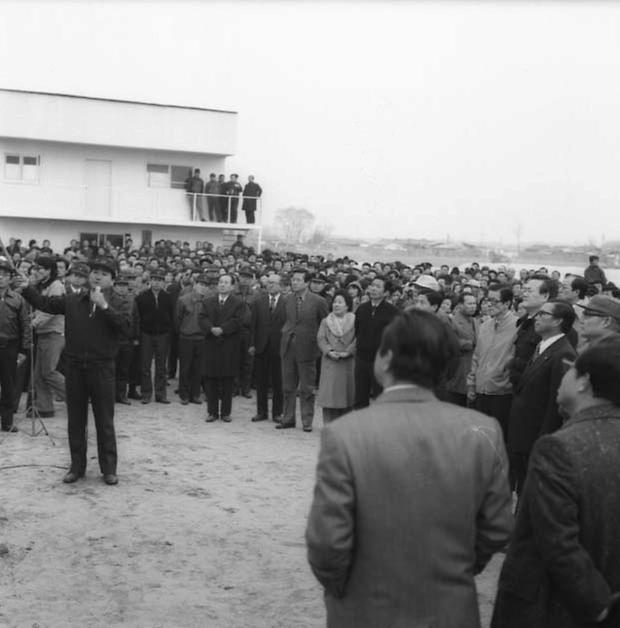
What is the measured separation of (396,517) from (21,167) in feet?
92.6

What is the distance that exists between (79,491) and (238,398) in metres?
5.59

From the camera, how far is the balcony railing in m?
27.9

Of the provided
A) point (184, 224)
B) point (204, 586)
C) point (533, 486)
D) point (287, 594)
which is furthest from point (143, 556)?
point (184, 224)

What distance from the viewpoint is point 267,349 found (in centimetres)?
1136

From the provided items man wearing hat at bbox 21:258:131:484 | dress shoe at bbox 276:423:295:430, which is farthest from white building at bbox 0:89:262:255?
man wearing hat at bbox 21:258:131:484

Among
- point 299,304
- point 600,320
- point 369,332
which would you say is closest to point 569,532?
point 600,320

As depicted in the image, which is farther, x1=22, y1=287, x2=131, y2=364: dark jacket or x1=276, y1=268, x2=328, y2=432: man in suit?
x1=276, y1=268, x2=328, y2=432: man in suit

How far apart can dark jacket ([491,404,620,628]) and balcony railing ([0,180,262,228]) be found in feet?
86.8

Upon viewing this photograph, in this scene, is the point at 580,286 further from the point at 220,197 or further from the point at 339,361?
the point at 220,197

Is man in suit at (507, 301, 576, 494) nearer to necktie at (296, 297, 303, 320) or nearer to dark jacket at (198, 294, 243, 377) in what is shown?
necktie at (296, 297, 303, 320)

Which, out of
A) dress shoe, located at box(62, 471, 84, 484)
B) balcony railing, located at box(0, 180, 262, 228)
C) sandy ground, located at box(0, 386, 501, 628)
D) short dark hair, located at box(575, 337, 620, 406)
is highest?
balcony railing, located at box(0, 180, 262, 228)

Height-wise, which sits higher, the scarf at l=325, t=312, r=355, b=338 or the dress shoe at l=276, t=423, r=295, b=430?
the scarf at l=325, t=312, r=355, b=338

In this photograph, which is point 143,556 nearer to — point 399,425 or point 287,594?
point 287,594

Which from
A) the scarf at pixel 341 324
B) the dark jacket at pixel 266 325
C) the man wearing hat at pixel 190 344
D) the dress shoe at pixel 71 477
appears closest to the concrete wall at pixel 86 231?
the man wearing hat at pixel 190 344
